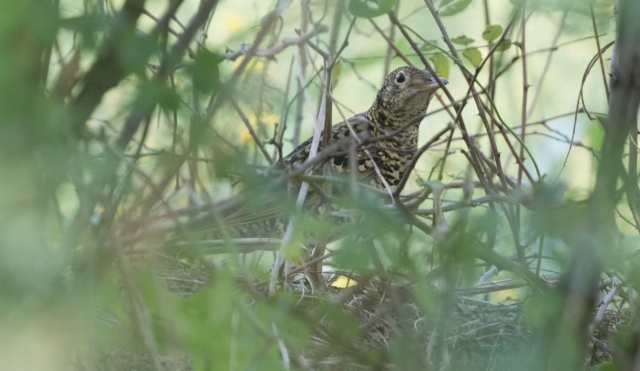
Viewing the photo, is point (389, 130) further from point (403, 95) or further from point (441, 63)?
point (441, 63)

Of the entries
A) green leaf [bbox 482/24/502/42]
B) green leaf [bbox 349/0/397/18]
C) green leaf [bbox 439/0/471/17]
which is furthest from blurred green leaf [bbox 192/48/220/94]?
green leaf [bbox 482/24/502/42]

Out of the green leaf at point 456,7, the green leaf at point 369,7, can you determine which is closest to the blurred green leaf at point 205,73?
the green leaf at point 369,7

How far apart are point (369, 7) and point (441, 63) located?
1.24m

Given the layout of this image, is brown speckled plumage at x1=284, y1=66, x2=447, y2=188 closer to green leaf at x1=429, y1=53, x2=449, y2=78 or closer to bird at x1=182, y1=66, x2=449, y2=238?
bird at x1=182, y1=66, x2=449, y2=238

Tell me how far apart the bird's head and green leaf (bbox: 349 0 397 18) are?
1375 mm

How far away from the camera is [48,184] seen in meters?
0.65

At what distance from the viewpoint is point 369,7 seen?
3.55 ft

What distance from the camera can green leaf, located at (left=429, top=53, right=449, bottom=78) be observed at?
87.8 inches

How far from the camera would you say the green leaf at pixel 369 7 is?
0.84 m

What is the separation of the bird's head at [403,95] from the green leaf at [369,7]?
4.51 feet

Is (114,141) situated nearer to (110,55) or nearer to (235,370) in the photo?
(110,55)

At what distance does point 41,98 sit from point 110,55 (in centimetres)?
7

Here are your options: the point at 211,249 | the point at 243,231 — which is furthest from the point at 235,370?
the point at 243,231

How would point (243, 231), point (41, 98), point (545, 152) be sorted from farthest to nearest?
point (545, 152)
point (243, 231)
point (41, 98)
